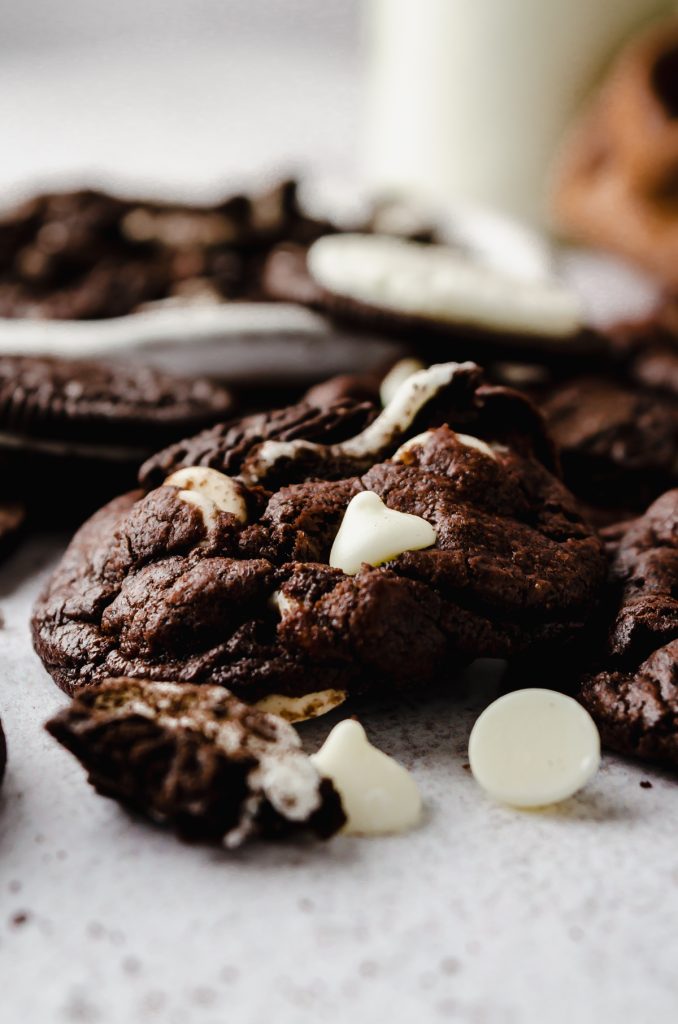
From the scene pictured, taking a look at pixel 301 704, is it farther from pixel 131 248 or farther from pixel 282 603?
pixel 131 248

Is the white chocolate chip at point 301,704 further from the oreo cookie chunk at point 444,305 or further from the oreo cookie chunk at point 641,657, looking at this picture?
the oreo cookie chunk at point 444,305

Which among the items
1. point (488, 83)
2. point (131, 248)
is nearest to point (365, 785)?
point (131, 248)

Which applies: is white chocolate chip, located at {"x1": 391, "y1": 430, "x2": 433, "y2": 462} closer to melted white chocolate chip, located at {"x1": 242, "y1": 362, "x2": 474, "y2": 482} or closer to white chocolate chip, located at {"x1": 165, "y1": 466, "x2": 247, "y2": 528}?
melted white chocolate chip, located at {"x1": 242, "y1": 362, "x2": 474, "y2": 482}

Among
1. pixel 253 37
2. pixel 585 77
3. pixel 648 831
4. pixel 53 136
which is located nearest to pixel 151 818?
pixel 648 831

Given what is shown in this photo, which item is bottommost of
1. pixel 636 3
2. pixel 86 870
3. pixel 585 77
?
pixel 86 870

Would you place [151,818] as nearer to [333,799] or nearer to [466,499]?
[333,799]

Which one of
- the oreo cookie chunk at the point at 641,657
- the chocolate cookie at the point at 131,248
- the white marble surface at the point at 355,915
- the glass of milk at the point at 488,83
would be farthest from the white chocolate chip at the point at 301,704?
the glass of milk at the point at 488,83
